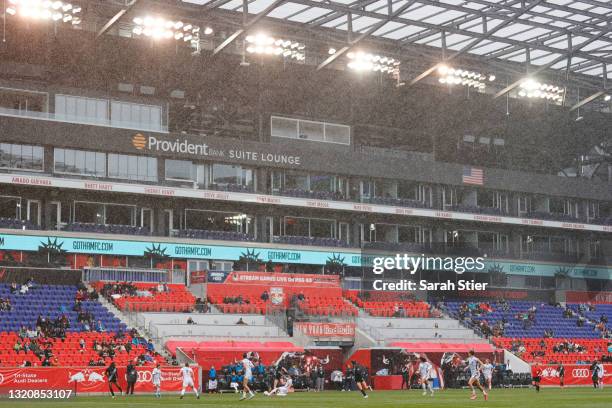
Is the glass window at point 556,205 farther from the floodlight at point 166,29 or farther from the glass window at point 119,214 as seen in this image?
the glass window at point 119,214

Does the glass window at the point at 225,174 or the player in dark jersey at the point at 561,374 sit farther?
the glass window at the point at 225,174

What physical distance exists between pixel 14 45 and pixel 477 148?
4326cm

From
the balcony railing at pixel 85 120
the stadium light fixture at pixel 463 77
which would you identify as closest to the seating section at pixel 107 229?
the balcony railing at pixel 85 120

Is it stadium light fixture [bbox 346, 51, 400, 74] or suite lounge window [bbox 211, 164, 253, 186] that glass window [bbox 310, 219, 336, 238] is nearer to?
suite lounge window [bbox 211, 164, 253, 186]

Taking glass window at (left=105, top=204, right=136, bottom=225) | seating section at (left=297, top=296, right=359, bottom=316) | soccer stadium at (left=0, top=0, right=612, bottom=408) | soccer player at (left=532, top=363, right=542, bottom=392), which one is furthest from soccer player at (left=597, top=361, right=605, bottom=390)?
glass window at (left=105, top=204, right=136, bottom=225)

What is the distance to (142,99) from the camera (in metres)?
72.5

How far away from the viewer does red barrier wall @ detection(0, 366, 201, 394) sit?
40.1m

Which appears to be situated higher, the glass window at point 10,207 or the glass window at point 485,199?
the glass window at point 485,199

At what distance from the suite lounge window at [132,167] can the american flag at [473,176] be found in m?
28.1

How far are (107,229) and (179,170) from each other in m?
6.84

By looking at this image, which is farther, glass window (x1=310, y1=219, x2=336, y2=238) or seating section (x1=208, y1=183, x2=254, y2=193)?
glass window (x1=310, y1=219, x2=336, y2=238)

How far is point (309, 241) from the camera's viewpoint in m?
78.4

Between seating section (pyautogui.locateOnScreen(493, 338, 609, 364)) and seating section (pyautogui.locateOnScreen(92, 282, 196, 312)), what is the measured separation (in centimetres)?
2088

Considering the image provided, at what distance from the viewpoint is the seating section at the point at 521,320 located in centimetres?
7306
